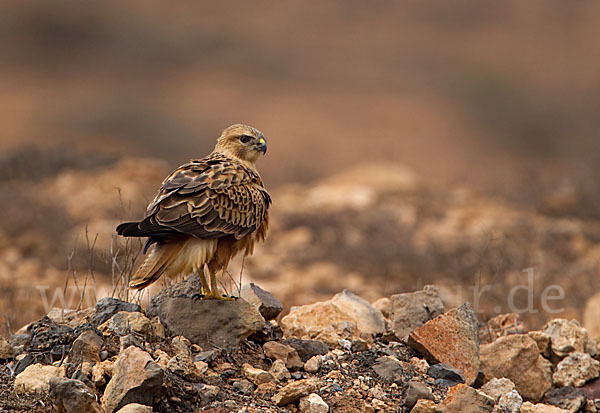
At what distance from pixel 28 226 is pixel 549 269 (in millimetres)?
8295

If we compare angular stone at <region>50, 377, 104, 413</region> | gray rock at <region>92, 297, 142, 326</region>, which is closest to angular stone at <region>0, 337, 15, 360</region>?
gray rock at <region>92, 297, 142, 326</region>

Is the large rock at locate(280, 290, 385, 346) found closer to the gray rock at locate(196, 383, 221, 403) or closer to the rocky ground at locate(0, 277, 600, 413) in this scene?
the rocky ground at locate(0, 277, 600, 413)

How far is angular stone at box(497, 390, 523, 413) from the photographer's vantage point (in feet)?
15.8

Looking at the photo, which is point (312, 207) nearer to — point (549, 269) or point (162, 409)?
point (549, 269)

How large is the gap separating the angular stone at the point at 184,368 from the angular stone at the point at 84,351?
438 millimetres

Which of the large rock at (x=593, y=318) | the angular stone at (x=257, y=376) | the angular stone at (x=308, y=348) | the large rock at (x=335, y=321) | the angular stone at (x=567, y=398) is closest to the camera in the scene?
the angular stone at (x=257, y=376)

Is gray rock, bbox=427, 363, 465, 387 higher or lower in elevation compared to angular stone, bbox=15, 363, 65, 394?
higher

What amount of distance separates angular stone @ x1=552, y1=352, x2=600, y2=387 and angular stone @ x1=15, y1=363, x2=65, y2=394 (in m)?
3.35

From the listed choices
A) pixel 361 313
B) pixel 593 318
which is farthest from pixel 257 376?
pixel 593 318

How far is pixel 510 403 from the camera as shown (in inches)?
191

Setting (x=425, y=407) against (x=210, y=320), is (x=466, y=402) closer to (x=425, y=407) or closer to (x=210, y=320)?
(x=425, y=407)

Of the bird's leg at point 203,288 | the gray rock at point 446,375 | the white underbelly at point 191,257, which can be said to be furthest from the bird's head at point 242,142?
the gray rock at point 446,375

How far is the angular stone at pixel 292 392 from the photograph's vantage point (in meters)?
4.41

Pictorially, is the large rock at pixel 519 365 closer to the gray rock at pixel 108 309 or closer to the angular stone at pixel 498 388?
the angular stone at pixel 498 388
